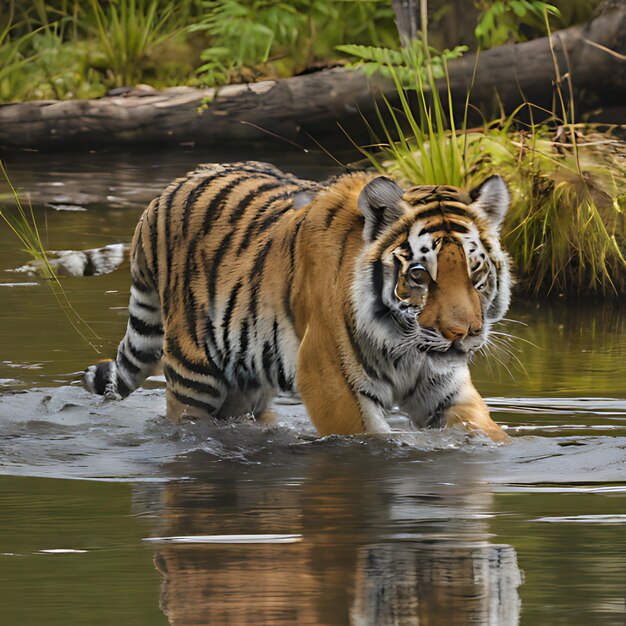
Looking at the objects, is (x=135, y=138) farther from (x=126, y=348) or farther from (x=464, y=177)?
(x=126, y=348)

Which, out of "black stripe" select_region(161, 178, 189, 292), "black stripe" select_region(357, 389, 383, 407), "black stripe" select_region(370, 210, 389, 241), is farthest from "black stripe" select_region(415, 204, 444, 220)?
"black stripe" select_region(161, 178, 189, 292)

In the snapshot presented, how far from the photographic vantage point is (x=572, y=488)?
14.9 feet

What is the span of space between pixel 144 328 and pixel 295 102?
22.0ft

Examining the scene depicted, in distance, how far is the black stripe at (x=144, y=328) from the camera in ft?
20.5

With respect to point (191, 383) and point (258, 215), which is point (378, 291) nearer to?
point (258, 215)

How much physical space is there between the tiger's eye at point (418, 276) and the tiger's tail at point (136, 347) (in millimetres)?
1528

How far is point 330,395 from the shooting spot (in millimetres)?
5113

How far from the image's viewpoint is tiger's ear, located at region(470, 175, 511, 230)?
5.04 meters

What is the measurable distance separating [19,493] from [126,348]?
1.82 m

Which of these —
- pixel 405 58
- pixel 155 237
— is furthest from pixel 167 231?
pixel 405 58

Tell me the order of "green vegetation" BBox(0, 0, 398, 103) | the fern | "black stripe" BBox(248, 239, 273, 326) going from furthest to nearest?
1. "green vegetation" BBox(0, 0, 398, 103)
2. the fern
3. "black stripe" BBox(248, 239, 273, 326)

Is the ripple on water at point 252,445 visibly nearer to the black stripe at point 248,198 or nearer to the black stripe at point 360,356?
the black stripe at point 360,356

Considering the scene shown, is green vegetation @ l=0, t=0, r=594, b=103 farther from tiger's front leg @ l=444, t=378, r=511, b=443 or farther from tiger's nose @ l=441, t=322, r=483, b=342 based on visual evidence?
tiger's nose @ l=441, t=322, r=483, b=342

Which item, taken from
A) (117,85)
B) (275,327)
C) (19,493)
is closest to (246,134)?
(117,85)
